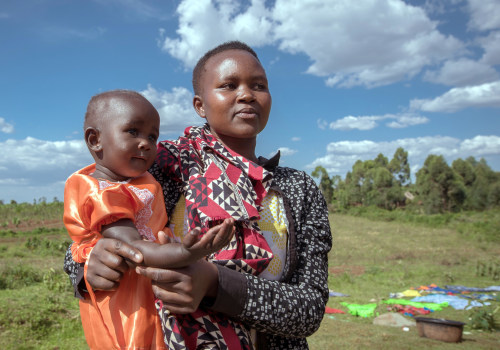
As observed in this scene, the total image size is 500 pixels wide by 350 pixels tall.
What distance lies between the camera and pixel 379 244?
16.2m

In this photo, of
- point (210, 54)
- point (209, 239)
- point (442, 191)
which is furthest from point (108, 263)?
point (442, 191)

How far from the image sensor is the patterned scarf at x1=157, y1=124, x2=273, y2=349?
1.22 meters

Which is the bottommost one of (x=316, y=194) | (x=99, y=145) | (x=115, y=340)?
(x=115, y=340)

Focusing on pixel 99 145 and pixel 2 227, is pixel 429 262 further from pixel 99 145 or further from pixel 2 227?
pixel 2 227

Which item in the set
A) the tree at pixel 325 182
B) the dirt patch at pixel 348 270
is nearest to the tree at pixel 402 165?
the tree at pixel 325 182

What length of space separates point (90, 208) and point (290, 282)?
2.28ft

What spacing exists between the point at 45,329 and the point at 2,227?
1327cm

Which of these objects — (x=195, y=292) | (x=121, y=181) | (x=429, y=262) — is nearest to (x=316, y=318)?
(x=195, y=292)

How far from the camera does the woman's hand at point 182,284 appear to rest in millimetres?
1094

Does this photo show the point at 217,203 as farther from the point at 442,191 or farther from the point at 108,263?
the point at 442,191

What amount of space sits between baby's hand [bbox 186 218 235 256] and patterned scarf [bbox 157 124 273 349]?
27cm

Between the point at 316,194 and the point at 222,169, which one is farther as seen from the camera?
the point at 316,194

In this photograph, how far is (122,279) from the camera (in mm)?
1263

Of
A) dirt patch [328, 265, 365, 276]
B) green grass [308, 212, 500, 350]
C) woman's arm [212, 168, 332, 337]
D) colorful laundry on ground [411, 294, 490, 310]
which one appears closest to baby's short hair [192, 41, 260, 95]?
woman's arm [212, 168, 332, 337]
